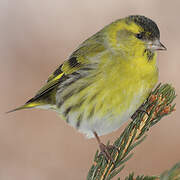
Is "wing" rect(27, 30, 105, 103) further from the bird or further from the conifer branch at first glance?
the conifer branch

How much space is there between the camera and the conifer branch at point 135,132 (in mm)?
1708

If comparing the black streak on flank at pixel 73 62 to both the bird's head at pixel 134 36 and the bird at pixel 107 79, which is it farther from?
the bird's head at pixel 134 36

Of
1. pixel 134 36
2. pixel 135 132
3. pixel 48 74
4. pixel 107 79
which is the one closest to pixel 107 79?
pixel 107 79

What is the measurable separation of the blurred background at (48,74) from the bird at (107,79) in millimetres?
608

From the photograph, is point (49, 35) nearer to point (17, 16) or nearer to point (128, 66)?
point (17, 16)

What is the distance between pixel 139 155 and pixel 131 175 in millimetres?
1413

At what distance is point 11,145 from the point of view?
2.99 m

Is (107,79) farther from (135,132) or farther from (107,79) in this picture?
(135,132)

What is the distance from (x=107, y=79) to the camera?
214 centimetres

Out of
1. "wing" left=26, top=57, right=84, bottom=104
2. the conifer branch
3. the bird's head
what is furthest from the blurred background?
the conifer branch

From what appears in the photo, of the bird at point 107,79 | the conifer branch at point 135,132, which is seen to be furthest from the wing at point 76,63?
the conifer branch at point 135,132

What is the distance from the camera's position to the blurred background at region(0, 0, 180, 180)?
296 cm

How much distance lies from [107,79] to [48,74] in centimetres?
106

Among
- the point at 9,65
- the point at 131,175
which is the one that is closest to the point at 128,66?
the point at 131,175
